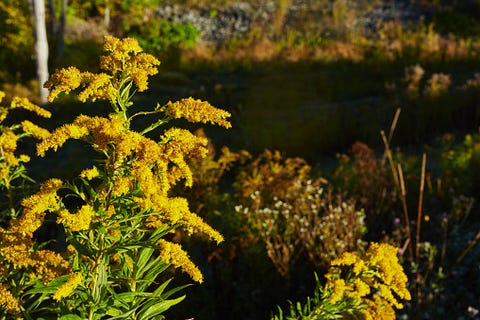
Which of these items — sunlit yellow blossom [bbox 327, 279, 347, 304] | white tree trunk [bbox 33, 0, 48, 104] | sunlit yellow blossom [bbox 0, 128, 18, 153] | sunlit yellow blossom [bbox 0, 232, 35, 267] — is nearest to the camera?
sunlit yellow blossom [bbox 0, 232, 35, 267]

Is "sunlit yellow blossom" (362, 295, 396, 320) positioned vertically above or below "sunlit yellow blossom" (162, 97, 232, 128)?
below

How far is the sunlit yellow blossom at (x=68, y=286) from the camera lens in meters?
2.09

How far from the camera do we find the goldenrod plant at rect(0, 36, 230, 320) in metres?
2.12

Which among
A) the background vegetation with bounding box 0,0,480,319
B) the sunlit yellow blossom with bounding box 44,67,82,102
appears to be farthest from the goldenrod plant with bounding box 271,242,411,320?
the sunlit yellow blossom with bounding box 44,67,82,102

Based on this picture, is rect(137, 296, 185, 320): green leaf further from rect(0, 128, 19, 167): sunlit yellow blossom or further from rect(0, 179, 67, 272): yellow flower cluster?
rect(0, 128, 19, 167): sunlit yellow blossom

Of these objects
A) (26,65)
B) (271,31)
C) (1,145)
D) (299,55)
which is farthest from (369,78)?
(1,145)

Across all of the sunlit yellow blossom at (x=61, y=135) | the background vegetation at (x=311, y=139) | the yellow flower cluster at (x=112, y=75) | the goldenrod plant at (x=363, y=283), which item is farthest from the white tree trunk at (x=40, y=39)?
the goldenrod plant at (x=363, y=283)

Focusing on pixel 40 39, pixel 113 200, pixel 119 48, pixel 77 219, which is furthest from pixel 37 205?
pixel 40 39

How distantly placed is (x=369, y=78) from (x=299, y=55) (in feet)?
8.30

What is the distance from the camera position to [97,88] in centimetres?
220

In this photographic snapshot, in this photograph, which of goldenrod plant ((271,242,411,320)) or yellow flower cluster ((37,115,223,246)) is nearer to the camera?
yellow flower cluster ((37,115,223,246))

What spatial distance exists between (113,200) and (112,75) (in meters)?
0.57

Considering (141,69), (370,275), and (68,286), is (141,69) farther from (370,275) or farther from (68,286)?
(370,275)

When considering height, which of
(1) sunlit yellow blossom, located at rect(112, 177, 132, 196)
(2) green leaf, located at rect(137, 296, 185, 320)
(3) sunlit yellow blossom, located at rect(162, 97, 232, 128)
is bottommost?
(2) green leaf, located at rect(137, 296, 185, 320)
